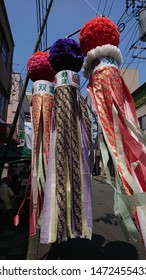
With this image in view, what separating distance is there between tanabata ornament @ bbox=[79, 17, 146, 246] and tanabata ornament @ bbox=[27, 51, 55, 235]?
80 cm

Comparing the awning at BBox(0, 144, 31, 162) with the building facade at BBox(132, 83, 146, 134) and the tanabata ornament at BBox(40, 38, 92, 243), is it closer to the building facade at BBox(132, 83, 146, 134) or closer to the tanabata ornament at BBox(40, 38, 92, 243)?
the tanabata ornament at BBox(40, 38, 92, 243)

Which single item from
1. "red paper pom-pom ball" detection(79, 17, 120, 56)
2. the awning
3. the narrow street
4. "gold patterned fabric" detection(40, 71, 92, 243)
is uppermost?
the awning

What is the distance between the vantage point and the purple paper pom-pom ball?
290 centimetres

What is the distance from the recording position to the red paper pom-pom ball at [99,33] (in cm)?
257

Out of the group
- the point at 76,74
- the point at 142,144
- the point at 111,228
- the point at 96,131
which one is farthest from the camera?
the point at 111,228

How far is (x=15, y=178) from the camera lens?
1053 cm

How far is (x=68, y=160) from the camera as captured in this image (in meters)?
2.69

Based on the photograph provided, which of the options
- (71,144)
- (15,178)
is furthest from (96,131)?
(15,178)

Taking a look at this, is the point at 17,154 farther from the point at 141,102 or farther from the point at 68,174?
the point at 141,102

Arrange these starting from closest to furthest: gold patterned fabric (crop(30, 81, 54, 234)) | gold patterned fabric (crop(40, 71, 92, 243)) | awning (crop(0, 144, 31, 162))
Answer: gold patterned fabric (crop(40, 71, 92, 243)) → gold patterned fabric (crop(30, 81, 54, 234)) → awning (crop(0, 144, 31, 162))

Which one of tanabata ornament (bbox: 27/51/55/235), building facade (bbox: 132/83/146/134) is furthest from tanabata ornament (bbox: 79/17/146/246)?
building facade (bbox: 132/83/146/134)

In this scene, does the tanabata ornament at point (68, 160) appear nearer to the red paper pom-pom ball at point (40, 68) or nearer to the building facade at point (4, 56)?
the red paper pom-pom ball at point (40, 68)

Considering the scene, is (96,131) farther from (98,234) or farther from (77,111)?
(98,234)

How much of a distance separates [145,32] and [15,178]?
8.48 meters
